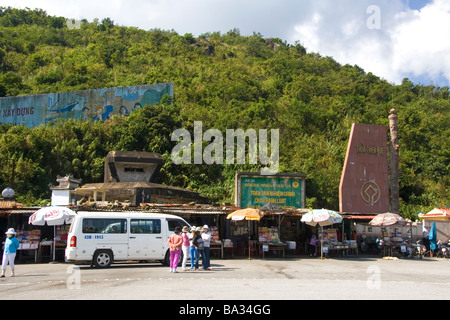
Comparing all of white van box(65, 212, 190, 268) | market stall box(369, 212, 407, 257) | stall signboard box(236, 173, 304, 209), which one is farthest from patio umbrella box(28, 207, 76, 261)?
market stall box(369, 212, 407, 257)

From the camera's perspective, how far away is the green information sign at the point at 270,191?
23.7 meters

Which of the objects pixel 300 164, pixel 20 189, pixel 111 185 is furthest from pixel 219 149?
pixel 20 189

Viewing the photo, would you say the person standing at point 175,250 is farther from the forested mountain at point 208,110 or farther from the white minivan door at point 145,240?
the forested mountain at point 208,110

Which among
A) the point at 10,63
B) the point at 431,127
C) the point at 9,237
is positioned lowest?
the point at 9,237

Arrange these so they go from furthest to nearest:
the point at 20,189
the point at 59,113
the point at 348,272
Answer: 1. the point at 59,113
2. the point at 20,189
3. the point at 348,272

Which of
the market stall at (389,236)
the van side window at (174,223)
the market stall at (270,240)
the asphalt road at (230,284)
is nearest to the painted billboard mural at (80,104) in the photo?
the market stall at (270,240)

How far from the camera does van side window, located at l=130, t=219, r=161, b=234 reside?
15539 mm

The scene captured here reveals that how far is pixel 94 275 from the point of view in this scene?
1295cm

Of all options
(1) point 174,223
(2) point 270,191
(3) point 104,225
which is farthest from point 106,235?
(2) point 270,191

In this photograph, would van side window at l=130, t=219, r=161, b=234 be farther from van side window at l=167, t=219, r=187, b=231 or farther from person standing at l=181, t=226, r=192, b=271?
person standing at l=181, t=226, r=192, b=271

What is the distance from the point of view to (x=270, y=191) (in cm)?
2395

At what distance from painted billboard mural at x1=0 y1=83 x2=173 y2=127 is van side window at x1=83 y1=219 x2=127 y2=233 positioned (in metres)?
28.4

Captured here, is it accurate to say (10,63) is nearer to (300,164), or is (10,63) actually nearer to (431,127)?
(300,164)

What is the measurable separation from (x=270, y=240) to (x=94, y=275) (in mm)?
9147
